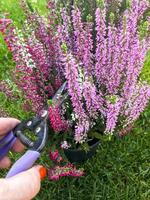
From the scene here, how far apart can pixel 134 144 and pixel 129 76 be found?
1.09m

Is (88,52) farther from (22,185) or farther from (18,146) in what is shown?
(22,185)

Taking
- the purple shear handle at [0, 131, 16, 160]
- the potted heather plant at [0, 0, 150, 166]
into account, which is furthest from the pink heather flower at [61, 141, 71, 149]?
the purple shear handle at [0, 131, 16, 160]

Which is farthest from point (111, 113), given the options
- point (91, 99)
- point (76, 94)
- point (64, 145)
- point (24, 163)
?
point (24, 163)

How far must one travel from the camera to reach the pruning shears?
8.33ft

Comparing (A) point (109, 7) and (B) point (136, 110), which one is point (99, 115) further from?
(A) point (109, 7)

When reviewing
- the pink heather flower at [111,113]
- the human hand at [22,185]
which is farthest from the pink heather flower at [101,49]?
the human hand at [22,185]

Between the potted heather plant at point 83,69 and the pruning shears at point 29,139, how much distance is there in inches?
3.1

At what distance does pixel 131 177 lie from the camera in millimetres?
3654

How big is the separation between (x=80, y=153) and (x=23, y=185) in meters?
1.31

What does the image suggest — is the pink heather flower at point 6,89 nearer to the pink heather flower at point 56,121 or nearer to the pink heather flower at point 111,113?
the pink heather flower at point 56,121

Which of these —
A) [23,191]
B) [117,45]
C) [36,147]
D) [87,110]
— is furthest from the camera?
[87,110]

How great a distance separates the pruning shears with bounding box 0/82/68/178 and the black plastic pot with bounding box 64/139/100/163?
0.55m

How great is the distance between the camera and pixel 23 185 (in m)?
2.16

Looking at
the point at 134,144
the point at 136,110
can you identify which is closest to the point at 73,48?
the point at 136,110
